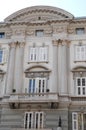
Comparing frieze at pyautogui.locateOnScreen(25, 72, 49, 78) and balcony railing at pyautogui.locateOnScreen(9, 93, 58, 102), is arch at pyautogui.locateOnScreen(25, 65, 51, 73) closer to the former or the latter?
frieze at pyautogui.locateOnScreen(25, 72, 49, 78)

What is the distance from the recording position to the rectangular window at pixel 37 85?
105 feet

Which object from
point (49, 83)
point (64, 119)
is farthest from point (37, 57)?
point (64, 119)

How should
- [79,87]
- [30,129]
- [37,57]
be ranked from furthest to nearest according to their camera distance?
[37,57] → [79,87] → [30,129]

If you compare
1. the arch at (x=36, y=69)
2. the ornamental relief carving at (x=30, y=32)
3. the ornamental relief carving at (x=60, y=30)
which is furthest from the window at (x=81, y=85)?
the ornamental relief carving at (x=30, y=32)

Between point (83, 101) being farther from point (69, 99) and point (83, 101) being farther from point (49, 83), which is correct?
point (49, 83)

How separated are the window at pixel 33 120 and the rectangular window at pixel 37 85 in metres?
2.68

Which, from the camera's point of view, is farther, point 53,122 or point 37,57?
point 37,57

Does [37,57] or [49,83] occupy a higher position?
[37,57]

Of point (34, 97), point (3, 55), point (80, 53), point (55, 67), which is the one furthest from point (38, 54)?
point (34, 97)

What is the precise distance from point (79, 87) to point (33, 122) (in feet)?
21.3

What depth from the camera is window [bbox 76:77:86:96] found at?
1239 inches

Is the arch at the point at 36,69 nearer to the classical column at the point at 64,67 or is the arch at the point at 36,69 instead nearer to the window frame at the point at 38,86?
the window frame at the point at 38,86

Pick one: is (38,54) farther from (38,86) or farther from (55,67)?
(38,86)

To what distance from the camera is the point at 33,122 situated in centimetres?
3027
